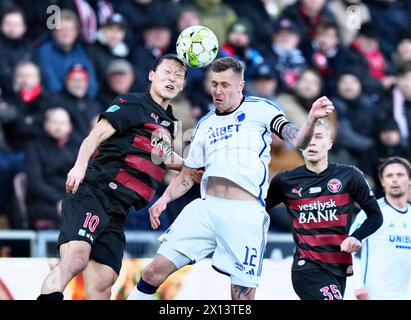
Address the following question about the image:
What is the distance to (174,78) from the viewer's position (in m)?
9.10

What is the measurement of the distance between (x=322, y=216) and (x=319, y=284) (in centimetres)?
64

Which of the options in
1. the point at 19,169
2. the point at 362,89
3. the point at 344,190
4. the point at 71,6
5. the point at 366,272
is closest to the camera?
the point at 344,190

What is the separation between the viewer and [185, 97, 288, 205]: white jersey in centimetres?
888

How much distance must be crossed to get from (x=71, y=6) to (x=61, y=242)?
231 inches

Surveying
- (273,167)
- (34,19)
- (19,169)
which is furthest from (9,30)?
(273,167)

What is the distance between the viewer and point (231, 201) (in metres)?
8.91

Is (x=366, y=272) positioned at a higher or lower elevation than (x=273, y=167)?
lower

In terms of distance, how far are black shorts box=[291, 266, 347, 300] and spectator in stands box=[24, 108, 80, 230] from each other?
393cm

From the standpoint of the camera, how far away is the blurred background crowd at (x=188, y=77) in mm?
12570

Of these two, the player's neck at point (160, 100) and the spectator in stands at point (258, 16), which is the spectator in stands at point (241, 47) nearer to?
the spectator in stands at point (258, 16)

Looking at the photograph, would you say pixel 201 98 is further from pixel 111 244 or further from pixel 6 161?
pixel 111 244

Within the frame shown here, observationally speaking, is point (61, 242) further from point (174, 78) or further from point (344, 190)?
point (344, 190)

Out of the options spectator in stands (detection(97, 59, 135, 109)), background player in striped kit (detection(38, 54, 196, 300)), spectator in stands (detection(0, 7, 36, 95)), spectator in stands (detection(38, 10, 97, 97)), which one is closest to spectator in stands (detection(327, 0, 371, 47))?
spectator in stands (detection(97, 59, 135, 109))

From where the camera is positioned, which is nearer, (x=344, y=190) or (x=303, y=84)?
(x=344, y=190)
